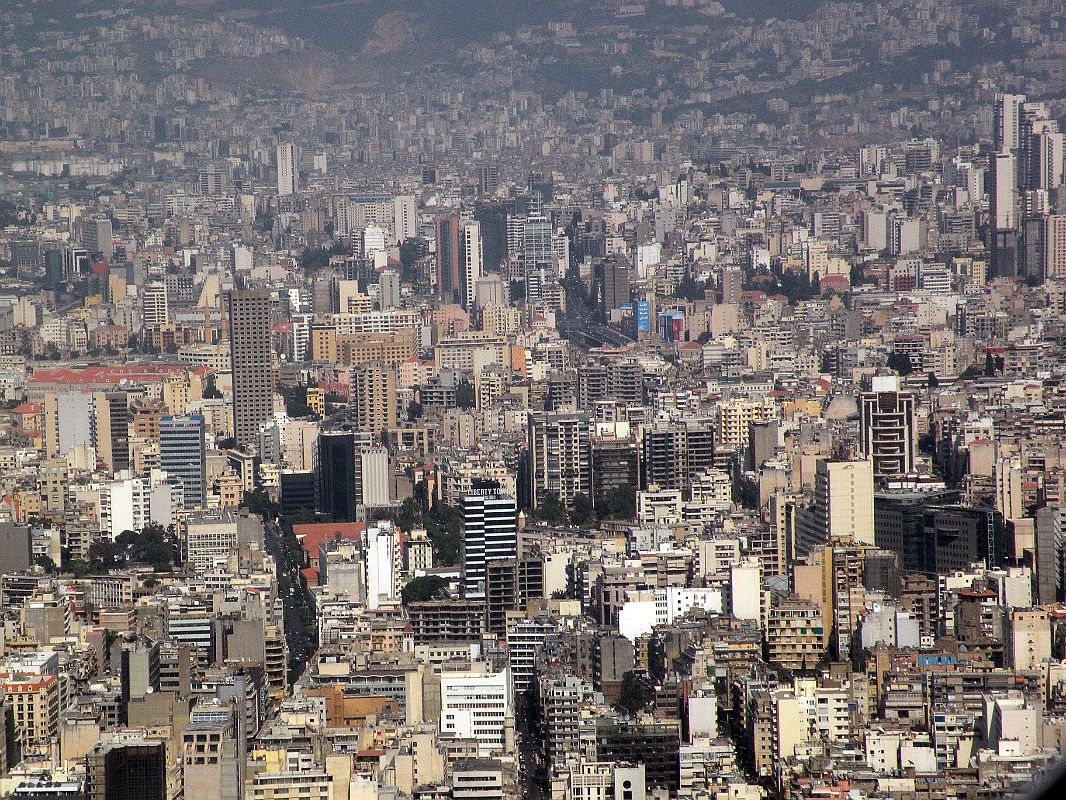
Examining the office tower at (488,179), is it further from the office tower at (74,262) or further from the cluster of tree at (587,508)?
the cluster of tree at (587,508)

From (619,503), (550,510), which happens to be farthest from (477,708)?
(619,503)

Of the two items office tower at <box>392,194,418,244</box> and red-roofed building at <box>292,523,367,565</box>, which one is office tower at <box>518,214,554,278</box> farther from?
red-roofed building at <box>292,523,367,565</box>

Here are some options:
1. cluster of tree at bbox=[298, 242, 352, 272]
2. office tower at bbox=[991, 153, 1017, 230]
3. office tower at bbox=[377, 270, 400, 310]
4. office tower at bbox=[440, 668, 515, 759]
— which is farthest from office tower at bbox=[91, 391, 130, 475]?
office tower at bbox=[991, 153, 1017, 230]

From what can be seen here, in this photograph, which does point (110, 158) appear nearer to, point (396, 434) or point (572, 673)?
point (396, 434)

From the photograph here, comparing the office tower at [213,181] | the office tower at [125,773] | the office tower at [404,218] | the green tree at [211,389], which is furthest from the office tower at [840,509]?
the office tower at [213,181]

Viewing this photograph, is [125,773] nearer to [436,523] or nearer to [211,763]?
[211,763]

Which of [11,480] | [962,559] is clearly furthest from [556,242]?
[962,559]
